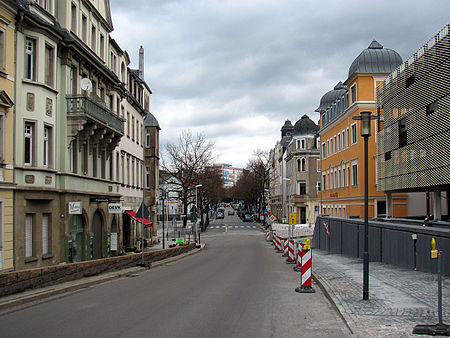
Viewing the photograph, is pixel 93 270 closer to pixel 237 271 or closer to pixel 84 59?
pixel 237 271

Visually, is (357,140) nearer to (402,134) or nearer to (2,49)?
(402,134)

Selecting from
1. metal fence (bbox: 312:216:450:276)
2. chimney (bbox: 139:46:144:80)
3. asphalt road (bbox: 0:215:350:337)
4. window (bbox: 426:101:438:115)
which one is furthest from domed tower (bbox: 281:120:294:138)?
asphalt road (bbox: 0:215:350:337)

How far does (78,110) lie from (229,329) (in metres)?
15.7

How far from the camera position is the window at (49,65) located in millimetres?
20859

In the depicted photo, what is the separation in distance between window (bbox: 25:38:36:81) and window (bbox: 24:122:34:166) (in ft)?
5.92

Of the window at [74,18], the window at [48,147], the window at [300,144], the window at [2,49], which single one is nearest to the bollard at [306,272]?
the window at [2,49]

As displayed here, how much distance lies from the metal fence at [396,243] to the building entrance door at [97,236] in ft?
44.2

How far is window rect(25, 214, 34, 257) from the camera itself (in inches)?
758

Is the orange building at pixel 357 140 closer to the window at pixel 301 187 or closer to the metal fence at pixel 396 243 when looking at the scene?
the metal fence at pixel 396 243

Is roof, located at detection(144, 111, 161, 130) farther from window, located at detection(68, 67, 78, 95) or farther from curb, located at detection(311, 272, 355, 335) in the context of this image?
curb, located at detection(311, 272, 355, 335)

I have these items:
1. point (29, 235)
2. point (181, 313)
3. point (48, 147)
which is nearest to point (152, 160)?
point (48, 147)

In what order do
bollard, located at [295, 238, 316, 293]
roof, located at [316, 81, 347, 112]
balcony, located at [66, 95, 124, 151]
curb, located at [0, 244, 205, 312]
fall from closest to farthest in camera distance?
curb, located at [0, 244, 205, 312] → bollard, located at [295, 238, 316, 293] → balcony, located at [66, 95, 124, 151] → roof, located at [316, 81, 347, 112]

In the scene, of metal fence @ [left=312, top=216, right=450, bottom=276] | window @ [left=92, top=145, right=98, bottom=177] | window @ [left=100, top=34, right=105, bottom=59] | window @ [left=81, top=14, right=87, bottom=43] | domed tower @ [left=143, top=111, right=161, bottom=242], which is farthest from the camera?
domed tower @ [left=143, top=111, right=161, bottom=242]

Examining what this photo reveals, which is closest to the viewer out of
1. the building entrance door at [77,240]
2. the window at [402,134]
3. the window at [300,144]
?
the building entrance door at [77,240]
